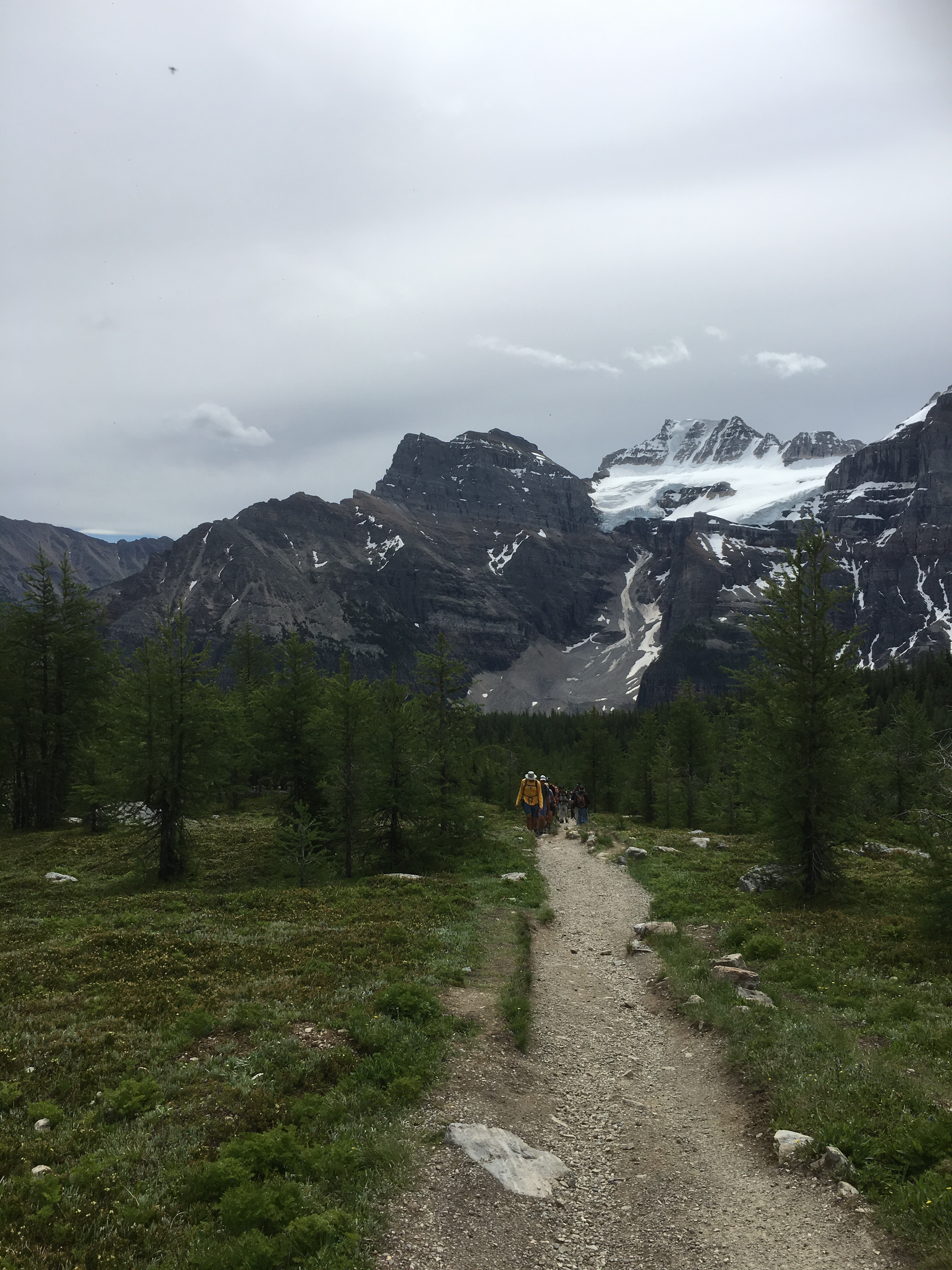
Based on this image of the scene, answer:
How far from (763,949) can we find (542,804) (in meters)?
23.1

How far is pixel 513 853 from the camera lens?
30.9 metres

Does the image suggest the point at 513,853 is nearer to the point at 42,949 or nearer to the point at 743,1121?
the point at 42,949

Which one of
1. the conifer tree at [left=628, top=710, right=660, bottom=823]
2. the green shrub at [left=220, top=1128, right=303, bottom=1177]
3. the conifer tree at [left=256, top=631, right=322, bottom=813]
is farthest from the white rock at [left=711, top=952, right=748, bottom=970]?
the conifer tree at [left=628, top=710, right=660, bottom=823]

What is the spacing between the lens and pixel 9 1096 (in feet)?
29.1

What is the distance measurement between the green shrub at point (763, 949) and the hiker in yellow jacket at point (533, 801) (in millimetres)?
22112

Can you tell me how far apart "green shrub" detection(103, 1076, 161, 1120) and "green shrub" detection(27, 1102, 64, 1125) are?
53cm

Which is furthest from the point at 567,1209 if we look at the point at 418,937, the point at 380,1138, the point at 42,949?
the point at 42,949

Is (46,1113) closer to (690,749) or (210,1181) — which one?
(210,1181)

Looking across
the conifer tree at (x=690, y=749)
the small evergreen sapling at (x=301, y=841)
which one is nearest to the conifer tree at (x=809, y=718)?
the small evergreen sapling at (x=301, y=841)

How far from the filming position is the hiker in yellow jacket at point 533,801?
38.8m

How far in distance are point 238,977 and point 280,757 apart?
20385mm

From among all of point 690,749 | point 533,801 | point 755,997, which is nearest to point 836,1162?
point 755,997

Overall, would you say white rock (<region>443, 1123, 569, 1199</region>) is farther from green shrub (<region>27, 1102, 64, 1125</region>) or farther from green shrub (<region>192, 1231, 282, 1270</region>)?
green shrub (<region>27, 1102, 64, 1125</region>)

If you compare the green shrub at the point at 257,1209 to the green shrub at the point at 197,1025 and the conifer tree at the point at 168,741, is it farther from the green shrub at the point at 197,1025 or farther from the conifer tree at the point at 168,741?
the conifer tree at the point at 168,741
